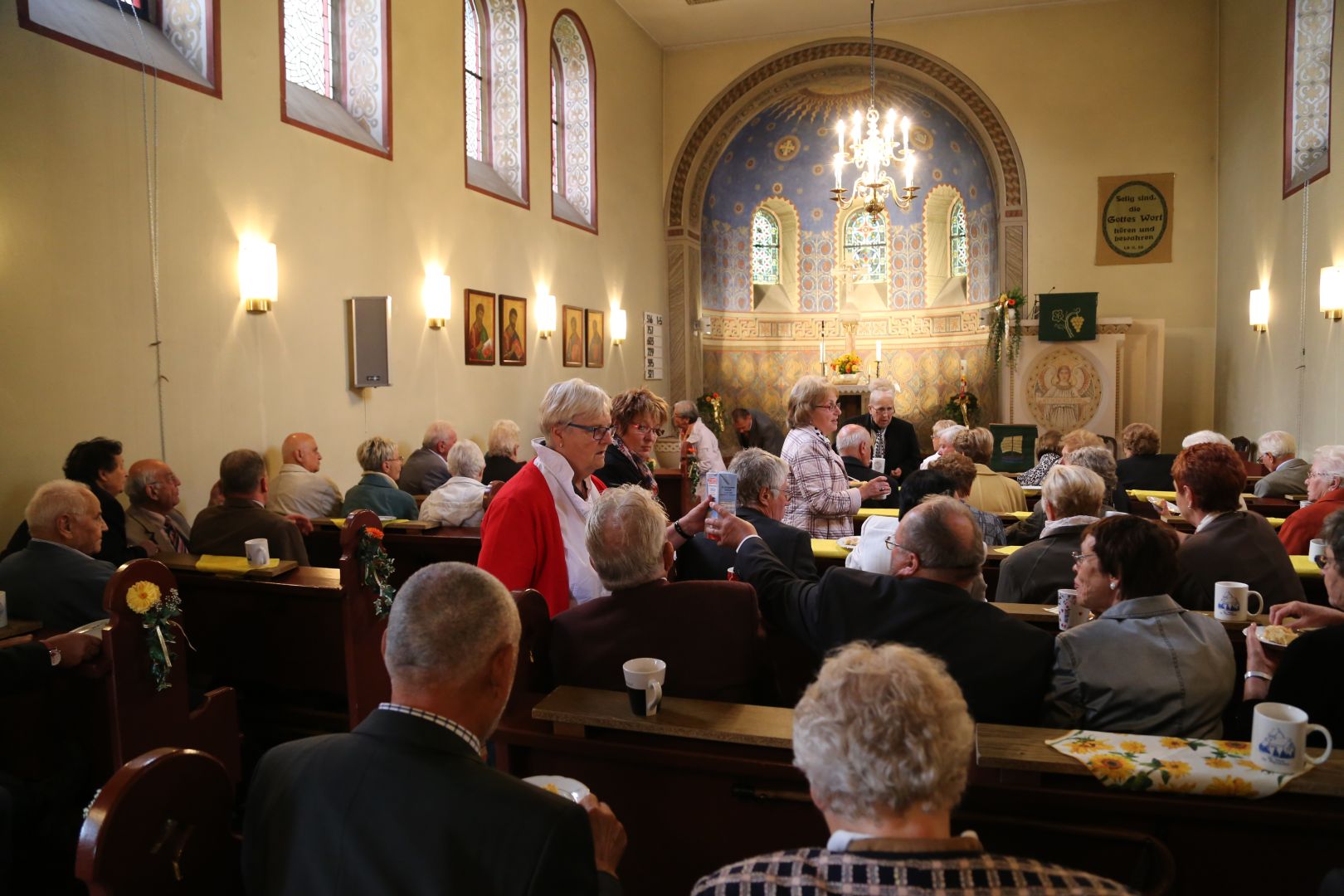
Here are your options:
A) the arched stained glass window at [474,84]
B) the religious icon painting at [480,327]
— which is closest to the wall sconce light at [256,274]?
the religious icon painting at [480,327]

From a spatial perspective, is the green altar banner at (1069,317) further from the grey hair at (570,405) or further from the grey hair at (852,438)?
the grey hair at (570,405)

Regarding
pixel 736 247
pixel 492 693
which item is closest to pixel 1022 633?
pixel 492 693

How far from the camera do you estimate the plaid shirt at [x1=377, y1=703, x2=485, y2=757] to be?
1.36m

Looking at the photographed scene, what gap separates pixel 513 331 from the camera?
9219 millimetres

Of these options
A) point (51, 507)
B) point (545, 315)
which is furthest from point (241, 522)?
point (545, 315)

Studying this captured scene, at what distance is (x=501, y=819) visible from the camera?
49.2 inches

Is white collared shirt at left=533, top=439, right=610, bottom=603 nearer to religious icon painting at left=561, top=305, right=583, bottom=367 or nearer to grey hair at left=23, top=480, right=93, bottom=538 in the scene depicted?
grey hair at left=23, top=480, right=93, bottom=538

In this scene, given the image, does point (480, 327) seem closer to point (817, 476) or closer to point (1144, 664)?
point (817, 476)

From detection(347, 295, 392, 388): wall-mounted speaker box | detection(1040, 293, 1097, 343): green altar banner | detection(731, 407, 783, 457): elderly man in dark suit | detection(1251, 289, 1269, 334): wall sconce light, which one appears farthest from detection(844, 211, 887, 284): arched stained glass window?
detection(347, 295, 392, 388): wall-mounted speaker box

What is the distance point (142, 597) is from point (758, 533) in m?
2.08

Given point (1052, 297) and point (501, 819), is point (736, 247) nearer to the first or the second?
point (1052, 297)

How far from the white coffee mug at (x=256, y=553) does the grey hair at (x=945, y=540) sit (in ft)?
9.50

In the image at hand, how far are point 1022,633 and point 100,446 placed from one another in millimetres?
4489

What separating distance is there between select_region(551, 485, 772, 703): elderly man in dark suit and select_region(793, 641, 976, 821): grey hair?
105 cm
